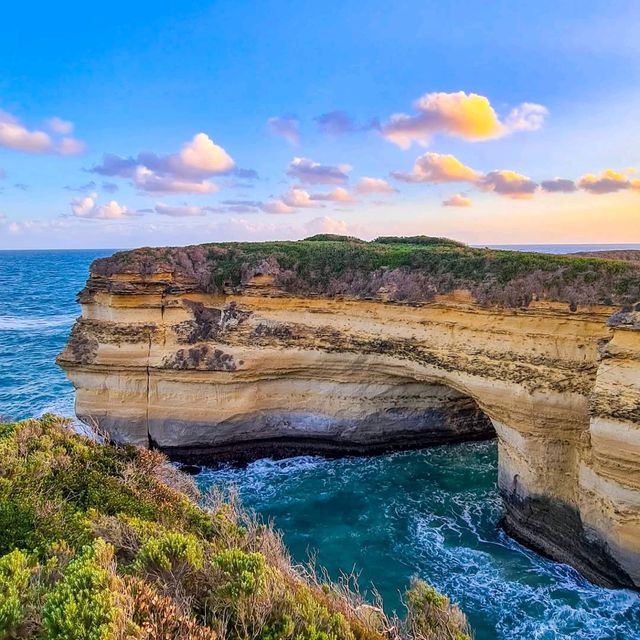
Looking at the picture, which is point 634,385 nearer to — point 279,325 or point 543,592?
point 543,592

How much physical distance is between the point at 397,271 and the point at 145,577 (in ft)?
45.8

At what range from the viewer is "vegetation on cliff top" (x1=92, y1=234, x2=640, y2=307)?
48.5ft

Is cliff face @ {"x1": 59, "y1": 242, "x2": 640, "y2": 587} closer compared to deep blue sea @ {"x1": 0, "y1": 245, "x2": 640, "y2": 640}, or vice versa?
deep blue sea @ {"x1": 0, "y1": 245, "x2": 640, "y2": 640}

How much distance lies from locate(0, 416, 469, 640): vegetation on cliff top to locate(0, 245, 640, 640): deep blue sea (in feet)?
17.5

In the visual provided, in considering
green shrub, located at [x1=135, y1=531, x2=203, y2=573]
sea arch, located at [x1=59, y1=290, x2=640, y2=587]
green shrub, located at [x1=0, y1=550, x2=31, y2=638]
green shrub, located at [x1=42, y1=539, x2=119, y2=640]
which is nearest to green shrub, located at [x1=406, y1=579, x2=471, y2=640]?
green shrub, located at [x1=135, y1=531, x2=203, y2=573]

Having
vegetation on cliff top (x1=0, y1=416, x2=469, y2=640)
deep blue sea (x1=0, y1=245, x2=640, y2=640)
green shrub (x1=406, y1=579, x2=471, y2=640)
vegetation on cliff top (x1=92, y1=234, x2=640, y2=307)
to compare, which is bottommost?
deep blue sea (x1=0, y1=245, x2=640, y2=640)

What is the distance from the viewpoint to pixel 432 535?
15.7 m

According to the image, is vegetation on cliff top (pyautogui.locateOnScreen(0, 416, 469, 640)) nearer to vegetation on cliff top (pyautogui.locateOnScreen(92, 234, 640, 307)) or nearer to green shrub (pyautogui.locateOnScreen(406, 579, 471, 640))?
green shrub (pyautogui.locateOnScreen(406, 579, 471, 640))

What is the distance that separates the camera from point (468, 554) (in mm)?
14781

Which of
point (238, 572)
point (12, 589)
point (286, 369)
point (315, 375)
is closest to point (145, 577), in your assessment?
point (238, 572)

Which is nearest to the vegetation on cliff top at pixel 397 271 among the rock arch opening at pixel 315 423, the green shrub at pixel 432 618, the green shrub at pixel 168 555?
the rock arch opening at pixel 315 423

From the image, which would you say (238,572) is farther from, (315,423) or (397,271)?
(315,423)

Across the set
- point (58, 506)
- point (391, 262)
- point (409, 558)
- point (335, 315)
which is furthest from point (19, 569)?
point (391, 262)

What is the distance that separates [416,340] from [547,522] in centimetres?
683
